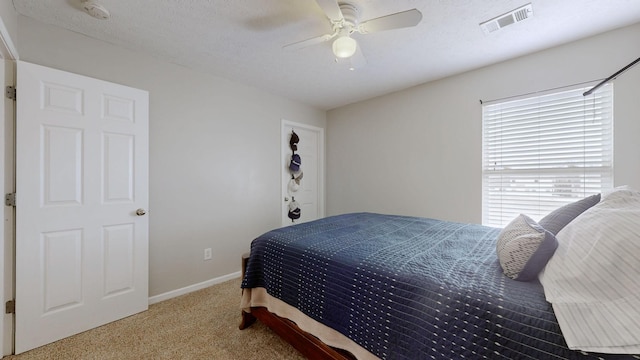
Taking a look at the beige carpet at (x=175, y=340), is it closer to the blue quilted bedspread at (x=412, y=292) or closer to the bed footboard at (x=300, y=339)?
the bed footboard at (x=300, y=339)

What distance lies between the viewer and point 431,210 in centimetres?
309

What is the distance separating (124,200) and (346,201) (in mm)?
2860

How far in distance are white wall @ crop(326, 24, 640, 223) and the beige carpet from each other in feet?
7.64

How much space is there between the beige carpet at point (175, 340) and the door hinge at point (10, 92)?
1.77 m

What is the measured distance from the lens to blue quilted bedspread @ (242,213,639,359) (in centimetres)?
83

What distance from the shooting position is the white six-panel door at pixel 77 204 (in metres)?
1.73

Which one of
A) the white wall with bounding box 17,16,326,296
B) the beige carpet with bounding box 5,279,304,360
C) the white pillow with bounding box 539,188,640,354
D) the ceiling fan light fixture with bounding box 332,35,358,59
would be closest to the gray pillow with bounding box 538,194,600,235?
the white pillow with bounding box 539,188,640,354

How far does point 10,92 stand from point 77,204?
2.84 ft

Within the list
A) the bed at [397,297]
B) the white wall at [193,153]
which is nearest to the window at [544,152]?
the bed at [397,297]

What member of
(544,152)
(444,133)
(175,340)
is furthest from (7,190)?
(544,152)

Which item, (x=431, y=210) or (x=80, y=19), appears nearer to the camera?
(x=80, y=19)

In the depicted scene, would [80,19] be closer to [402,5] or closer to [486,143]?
[402,5]

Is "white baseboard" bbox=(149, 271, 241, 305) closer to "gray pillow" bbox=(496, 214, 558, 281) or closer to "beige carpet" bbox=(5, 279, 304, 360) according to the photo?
"beige carpet" bbox=(5, 279, 304, 360)

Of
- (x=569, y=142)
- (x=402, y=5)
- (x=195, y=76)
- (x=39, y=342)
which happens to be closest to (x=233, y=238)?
(x=39, y=342)
